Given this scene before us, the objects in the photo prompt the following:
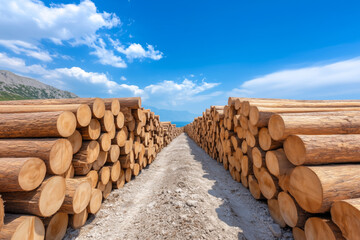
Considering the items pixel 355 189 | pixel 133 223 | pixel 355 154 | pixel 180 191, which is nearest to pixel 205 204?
pixel 180 191

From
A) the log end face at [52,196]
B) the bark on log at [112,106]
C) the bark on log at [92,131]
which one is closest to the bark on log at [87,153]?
the bark on log at [92,131]

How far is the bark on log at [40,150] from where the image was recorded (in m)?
2.46

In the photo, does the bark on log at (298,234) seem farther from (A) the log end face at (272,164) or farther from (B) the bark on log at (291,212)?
(A) the log end face at (272,164)

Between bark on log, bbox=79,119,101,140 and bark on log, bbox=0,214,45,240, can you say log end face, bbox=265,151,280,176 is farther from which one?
bark on log, bbox=0,214,45,240

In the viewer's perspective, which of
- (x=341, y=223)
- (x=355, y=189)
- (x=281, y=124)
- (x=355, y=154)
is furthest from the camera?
(x=281, y=124)

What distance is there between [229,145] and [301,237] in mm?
3529

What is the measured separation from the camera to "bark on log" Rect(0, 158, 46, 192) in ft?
6.63

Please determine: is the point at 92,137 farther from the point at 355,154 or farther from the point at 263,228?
the point at 355,154

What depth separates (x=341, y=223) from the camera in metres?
1.93

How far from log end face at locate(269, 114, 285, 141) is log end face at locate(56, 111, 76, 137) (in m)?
3.87

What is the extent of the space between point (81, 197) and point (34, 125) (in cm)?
149

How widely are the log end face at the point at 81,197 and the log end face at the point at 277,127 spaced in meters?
3.75

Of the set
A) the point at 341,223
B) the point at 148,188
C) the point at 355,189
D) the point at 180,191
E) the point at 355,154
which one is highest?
the point at 355,154

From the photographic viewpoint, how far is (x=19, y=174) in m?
2.04
